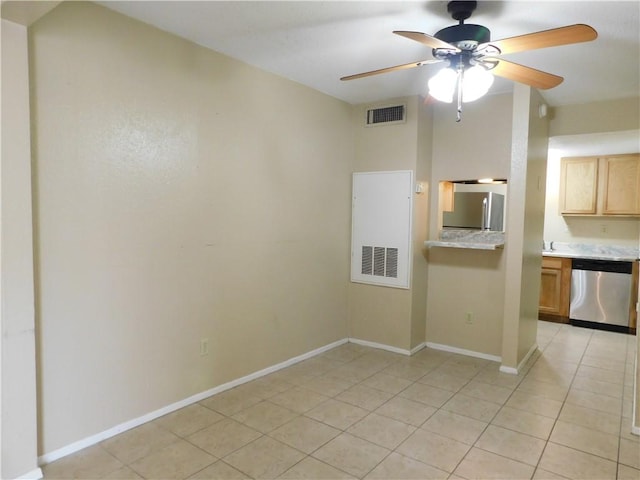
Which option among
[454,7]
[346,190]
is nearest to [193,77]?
[454,7]

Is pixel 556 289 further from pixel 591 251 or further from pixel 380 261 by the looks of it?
pixel 380 261

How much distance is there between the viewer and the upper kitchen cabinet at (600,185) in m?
5.18

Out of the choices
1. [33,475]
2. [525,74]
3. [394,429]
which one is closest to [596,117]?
[525,74]

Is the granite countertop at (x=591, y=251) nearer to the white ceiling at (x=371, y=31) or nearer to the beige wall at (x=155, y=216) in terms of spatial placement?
the white ceiling at (x=371, y=31)

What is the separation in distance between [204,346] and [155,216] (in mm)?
1018

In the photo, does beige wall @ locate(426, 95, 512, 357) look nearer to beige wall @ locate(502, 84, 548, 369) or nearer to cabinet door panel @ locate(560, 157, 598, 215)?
beige wall @ locate(502, 84, 548, 369)

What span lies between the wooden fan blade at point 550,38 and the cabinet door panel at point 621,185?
4238mm

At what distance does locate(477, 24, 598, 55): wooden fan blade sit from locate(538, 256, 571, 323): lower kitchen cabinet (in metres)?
4.09

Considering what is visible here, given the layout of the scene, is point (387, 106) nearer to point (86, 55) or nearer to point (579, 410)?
point (86, 55)

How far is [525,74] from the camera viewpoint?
2297 mm

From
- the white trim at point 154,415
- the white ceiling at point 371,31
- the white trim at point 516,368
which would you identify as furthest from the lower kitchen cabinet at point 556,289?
the white trim at point 154,415

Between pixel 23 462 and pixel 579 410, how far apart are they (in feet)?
11.3

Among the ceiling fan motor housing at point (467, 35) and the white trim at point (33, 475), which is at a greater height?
the ceiling fan motor housing at point (467, 35)

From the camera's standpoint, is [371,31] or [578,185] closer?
[371,31]
